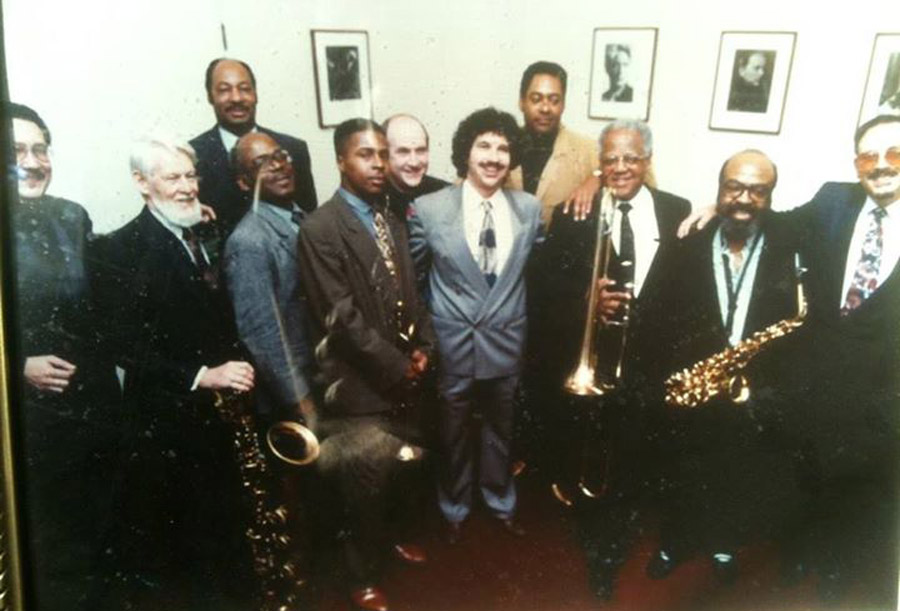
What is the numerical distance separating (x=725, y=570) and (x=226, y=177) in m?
1.08

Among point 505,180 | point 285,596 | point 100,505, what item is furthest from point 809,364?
point 100,505

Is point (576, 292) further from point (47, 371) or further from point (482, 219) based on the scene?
point (47, 371)

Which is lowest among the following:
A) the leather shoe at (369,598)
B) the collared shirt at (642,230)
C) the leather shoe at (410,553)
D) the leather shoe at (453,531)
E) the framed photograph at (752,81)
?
the leather shoe at (369,598)

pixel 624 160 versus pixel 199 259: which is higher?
pixel 624 160

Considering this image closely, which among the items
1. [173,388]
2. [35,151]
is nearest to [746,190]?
[173,388]

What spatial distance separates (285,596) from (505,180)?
2.67ft

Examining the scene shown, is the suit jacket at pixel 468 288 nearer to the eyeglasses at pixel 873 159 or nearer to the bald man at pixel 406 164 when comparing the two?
the bald man at pixel 406 164

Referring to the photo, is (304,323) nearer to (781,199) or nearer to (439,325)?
(439,325)

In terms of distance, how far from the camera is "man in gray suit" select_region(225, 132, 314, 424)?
1.00 meters

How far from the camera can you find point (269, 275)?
1.03 meters

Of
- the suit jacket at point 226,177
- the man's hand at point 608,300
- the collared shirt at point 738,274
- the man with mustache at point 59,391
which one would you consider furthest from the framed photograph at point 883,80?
the man with mustache at point 59,391

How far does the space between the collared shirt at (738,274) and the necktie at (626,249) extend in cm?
14

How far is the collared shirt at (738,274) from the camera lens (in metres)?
1.06

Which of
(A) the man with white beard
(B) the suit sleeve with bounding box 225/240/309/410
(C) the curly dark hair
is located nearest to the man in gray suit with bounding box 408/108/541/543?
(C) the curly dark hair
